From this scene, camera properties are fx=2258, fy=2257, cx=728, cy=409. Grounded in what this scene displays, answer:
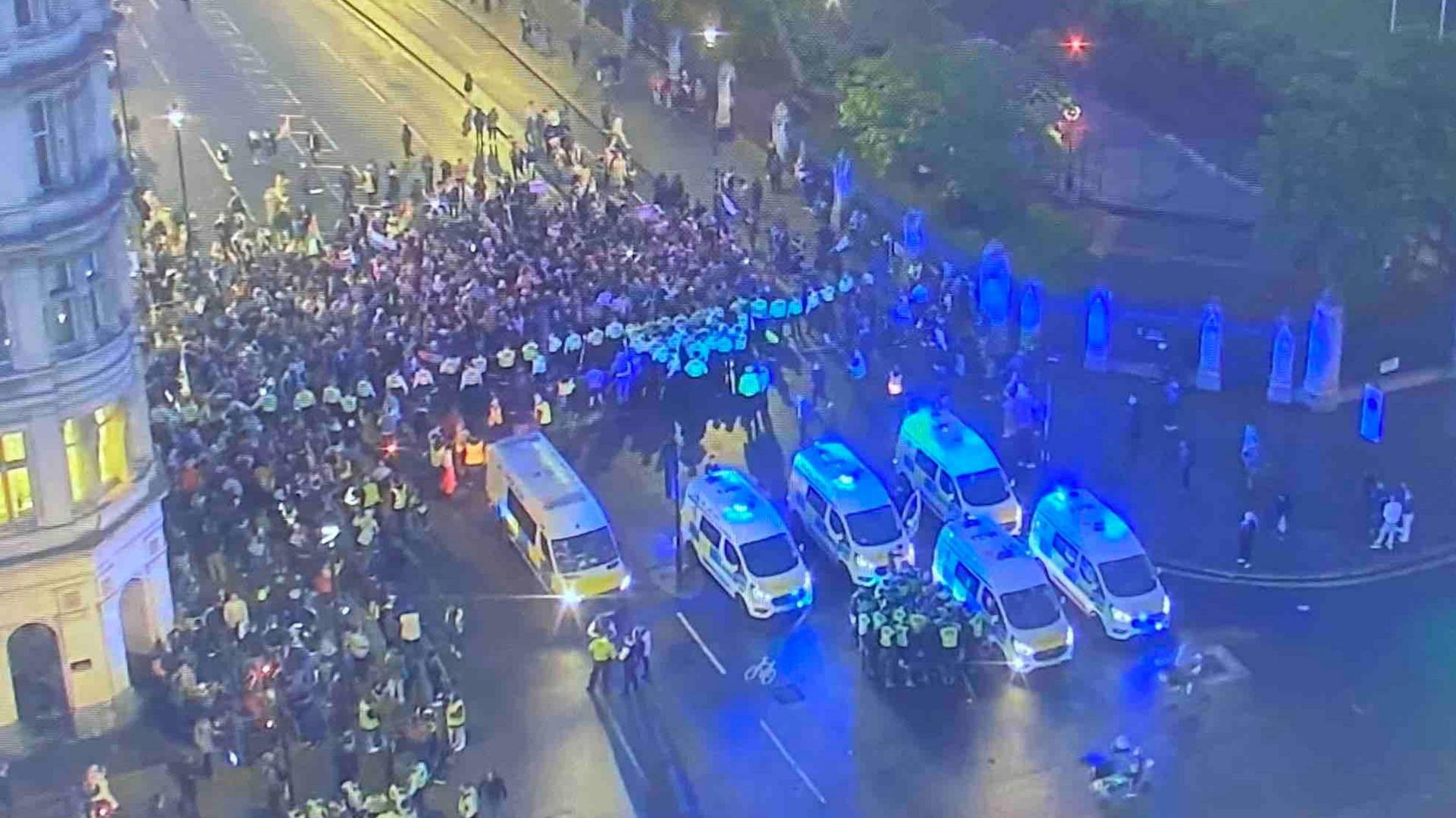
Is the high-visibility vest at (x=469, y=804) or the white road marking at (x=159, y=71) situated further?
the white road marking at (x=159, y=71)

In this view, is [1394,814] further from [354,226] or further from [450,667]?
[354,226]

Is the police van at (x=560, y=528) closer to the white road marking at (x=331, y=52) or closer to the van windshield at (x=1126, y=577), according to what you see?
the van windshield at (x=1126, y=577)

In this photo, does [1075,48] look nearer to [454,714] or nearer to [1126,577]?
[1126,577]

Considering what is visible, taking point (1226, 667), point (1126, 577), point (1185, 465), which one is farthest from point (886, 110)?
point (1226, 667)

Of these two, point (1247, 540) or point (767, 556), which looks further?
point (1247, 540)

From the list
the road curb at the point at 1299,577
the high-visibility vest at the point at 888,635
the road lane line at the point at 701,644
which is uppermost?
the high-visibility vest at the point at 888,635

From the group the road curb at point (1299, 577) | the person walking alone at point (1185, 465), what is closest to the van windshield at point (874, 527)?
the road curb at point (1299, 577)

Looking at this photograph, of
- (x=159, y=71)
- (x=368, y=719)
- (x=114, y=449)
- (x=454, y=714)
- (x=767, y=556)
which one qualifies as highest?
(x=114, y=449)
